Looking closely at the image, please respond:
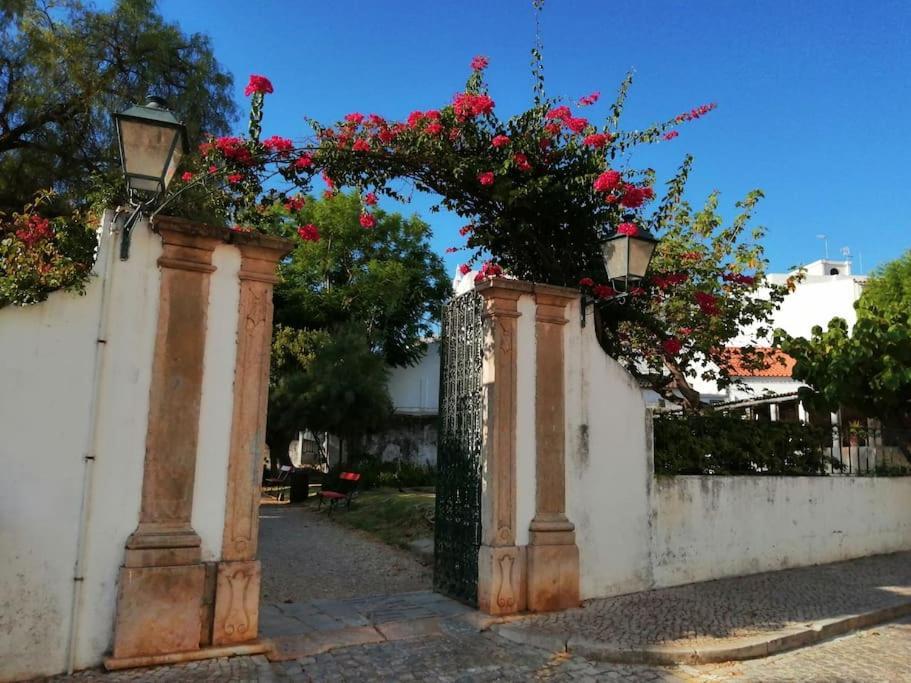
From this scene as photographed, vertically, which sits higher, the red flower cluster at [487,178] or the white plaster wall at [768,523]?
the red flower cluster at [487,178]

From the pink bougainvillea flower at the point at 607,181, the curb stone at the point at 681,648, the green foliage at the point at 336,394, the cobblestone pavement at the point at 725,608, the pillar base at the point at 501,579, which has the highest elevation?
the pink bougainvillea flower at the point at 607,181

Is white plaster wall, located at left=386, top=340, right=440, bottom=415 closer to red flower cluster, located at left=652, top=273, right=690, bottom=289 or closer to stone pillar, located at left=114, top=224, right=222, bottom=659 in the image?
red flower cluster, located at left=652, top=273, right=690, bottom=289

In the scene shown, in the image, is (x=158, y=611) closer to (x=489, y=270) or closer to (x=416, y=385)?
(x=489, y=270)

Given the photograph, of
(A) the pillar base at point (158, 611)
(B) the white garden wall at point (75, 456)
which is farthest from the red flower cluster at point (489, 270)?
(A) the pillar base at point (158, 611)

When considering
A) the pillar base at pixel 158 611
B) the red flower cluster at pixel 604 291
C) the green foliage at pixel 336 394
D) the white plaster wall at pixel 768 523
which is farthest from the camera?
the green foliage at pixel 336 394

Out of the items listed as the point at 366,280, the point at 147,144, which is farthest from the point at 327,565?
the point at 366,280

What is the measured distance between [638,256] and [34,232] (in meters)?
5.22

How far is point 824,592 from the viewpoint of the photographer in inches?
299

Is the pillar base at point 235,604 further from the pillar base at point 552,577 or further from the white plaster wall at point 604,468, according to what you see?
the white plaster wall at point 604,468

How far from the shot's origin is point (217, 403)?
538 cm

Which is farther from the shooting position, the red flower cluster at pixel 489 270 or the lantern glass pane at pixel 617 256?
the red flower cluster at pixel 489 270

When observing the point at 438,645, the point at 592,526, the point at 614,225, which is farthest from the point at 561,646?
the point at 614,225

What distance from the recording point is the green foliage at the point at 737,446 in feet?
26.6

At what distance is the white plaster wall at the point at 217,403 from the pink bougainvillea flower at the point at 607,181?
11.8ft
